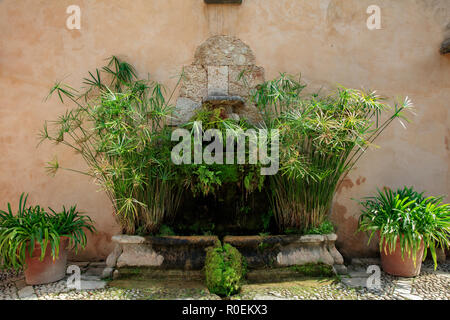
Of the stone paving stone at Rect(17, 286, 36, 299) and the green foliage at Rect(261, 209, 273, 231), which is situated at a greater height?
the green foliage at Rect(261, 209, 273, 231)

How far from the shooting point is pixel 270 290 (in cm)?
263

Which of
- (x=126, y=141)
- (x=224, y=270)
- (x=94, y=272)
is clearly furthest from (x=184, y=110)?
(x=94, y=272)

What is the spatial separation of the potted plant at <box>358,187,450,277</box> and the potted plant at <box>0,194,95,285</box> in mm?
2696

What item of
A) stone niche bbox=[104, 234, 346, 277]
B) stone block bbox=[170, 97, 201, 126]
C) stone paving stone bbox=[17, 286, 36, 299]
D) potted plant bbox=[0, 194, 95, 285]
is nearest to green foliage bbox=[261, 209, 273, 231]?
stone niche bbox=[104, 234, 346, 277]

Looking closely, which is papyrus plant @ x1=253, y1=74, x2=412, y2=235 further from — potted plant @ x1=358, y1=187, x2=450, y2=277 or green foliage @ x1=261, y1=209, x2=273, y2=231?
potted plant @ x1=358, y1=187, x2=450, y2=277

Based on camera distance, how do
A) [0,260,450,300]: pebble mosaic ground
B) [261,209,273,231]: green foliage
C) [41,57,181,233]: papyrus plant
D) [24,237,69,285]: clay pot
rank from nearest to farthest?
1. [0,260,450,300]: pebble mosaic ground
2. [24,237,69,285]: clay pot
3. [41,57,181,233]: papyrus plant
4. [261,209,273,231]: green foliage

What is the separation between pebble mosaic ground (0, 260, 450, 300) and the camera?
2.52 m

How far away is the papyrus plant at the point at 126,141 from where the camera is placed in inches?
111

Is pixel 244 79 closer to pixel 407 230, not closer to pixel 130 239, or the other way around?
pixel 130 239

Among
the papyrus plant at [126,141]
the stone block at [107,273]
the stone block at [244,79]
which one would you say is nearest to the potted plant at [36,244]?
the stone block at [107,273]

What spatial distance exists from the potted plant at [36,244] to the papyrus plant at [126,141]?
53cm

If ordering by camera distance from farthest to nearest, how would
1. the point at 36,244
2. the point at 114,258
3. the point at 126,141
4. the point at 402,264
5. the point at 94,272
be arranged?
the point at 94,272 → the point at 114,258 → the point at 402,264 → the point at 126,141 → the point at 36,244

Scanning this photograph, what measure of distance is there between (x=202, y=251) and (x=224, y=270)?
16.2 inches

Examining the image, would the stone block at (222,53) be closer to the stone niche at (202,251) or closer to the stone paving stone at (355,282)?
the stone niche at (202,251)
